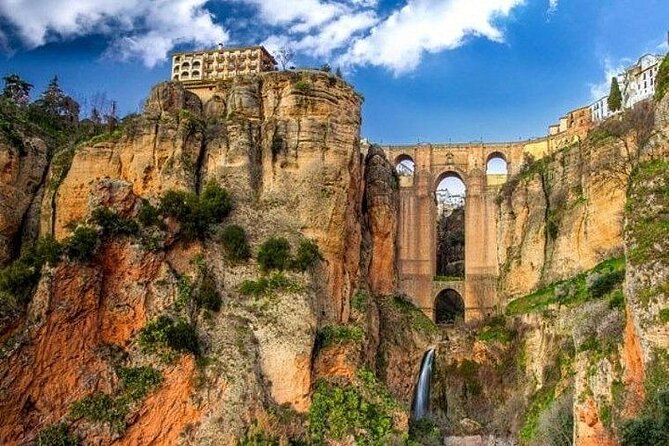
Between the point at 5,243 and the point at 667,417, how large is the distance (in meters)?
24.7

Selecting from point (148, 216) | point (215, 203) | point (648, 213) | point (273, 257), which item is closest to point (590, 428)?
point (648, 213)

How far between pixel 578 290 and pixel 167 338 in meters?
23.3

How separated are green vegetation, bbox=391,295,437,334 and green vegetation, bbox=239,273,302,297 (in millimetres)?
11066

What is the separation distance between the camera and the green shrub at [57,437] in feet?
79.2

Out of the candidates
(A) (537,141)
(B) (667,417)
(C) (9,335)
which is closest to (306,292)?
(C) (9,335)

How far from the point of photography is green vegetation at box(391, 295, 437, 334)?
40.4m

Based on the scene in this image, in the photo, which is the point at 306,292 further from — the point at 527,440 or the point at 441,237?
the point at 441,237

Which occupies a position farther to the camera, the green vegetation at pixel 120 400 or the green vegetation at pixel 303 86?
the green vegetation at pixel 303 86

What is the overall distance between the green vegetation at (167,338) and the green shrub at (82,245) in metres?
3.18

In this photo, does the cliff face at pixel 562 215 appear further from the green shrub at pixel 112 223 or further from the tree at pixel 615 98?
the green shrub at pixel 112 223

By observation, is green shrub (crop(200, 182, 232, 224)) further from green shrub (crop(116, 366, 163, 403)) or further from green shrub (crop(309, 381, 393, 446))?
green shrub (crop(309, 381, 393, 446))

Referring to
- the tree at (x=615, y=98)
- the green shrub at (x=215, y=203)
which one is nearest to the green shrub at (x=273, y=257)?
the green shrub at (x=215, y=203)

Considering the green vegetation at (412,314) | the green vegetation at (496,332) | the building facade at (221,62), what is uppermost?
the building facade at (221,62)

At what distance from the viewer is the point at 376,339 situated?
116ft
